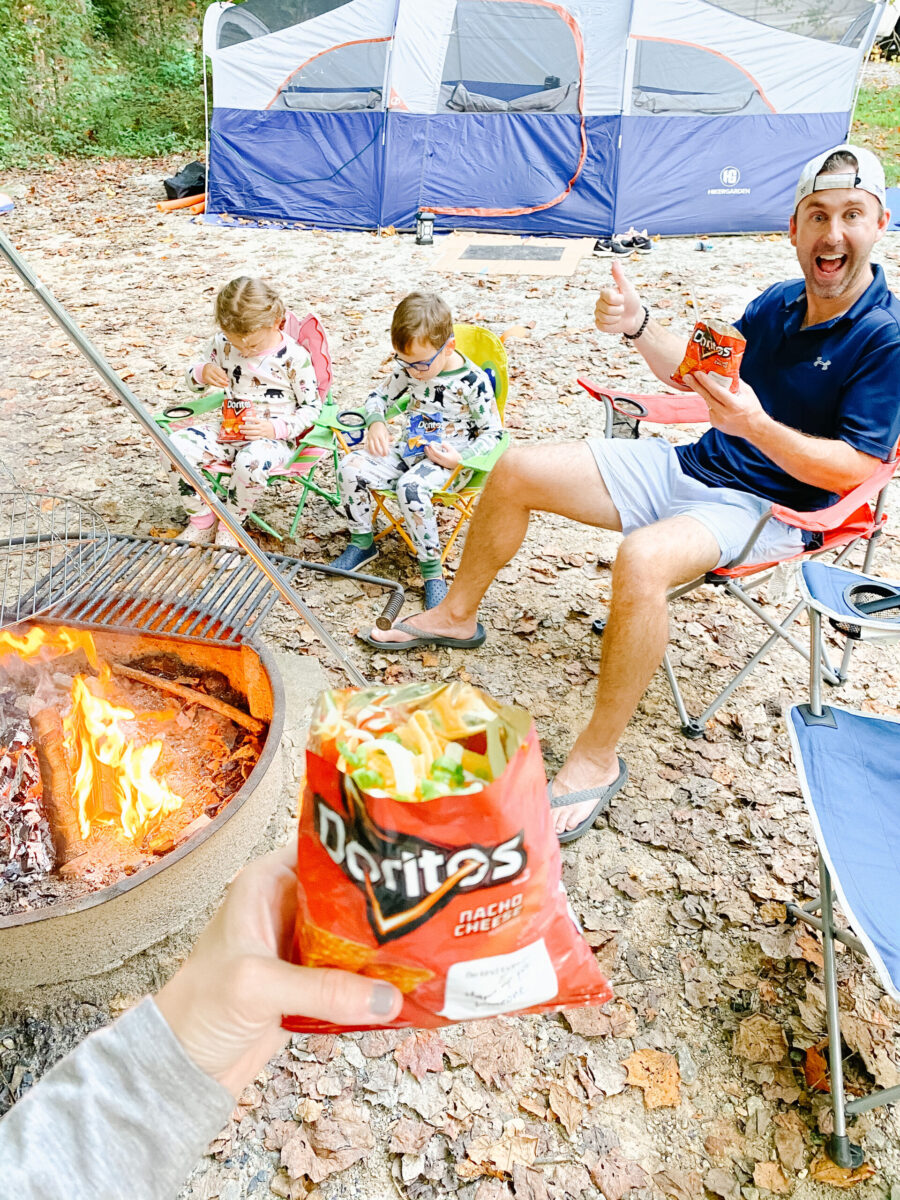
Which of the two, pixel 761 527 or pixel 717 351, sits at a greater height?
pixel 717 351

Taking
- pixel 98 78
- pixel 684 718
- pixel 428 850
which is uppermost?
pixel 98 78

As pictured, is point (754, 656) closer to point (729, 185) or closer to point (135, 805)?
point (135, 805)

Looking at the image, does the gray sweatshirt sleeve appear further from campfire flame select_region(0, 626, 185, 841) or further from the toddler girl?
the toddler girl

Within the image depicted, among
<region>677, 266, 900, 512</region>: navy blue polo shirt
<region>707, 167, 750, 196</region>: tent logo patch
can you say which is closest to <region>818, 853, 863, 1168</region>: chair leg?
<region>677, 266, 900, 512</region>: navy blue polo shirt

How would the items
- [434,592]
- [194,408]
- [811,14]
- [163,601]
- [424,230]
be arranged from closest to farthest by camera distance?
[163,601] → [434,592] → [194,408] → [811,14] → [424,230]

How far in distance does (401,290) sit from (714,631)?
4320 mm

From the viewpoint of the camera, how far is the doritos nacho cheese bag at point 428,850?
88cm

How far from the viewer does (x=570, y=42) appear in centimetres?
702

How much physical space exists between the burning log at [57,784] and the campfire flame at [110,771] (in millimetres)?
17

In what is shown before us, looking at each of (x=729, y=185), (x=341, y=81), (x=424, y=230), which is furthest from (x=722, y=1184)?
(x=341, y=81)

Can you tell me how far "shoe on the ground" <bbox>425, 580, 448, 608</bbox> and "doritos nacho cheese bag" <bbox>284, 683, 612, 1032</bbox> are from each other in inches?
84.7

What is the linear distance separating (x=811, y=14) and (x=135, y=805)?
8.22 meters

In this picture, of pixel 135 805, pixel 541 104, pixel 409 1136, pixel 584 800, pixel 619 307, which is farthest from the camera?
pixel 541 104

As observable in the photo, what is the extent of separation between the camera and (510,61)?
7312 mm
